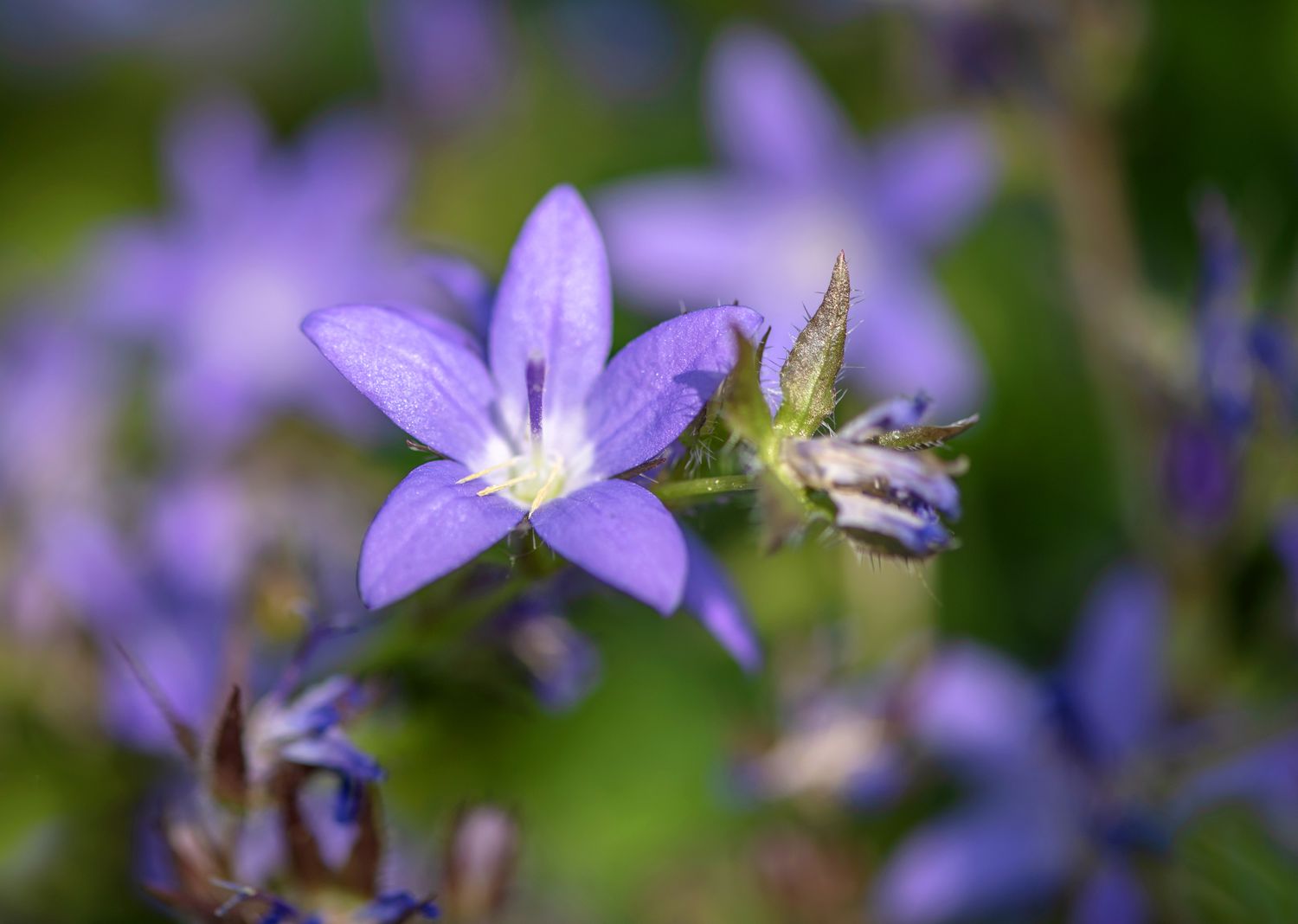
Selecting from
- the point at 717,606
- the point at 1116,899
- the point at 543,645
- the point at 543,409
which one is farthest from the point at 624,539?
the point at 1116,899

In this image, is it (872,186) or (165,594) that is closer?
(165,594)

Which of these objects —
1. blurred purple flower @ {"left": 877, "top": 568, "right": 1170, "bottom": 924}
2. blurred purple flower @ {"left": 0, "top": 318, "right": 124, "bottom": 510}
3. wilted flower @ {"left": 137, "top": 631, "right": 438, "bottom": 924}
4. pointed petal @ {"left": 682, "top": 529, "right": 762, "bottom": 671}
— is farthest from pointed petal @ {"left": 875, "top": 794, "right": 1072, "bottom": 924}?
blurred purple flower @ {"left": 0, "top": 318, "right": 124, "bottom": 510}

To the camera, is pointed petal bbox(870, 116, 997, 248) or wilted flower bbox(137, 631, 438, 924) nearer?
wilted flower bbox(137, 631, 438, 924)

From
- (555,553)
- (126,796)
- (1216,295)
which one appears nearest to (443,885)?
(555,553)

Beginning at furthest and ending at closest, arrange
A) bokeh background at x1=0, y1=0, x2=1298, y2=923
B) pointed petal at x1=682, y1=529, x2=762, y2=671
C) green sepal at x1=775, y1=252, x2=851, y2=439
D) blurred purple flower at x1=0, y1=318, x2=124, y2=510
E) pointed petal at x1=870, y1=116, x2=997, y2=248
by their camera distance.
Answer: pointed petal at x1=870, y1=116, x2=997, y2=248 < blurred purple flower at x1=0, y1=318, x2=124, y2=510 < bokeh background at x1=0, y1=0, x2=1298, y2=923 < pointed petal at x1=682, y1=529, x2=762, y2=671 < green sepal at x1=775, y1=252, x2=851, y2=439

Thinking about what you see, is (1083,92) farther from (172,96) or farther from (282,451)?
(172,96)

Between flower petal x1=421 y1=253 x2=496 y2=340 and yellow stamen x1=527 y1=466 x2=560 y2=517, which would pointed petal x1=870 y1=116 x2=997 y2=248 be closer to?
flower petal x1=421 y1=253 x2=496 y2=340
